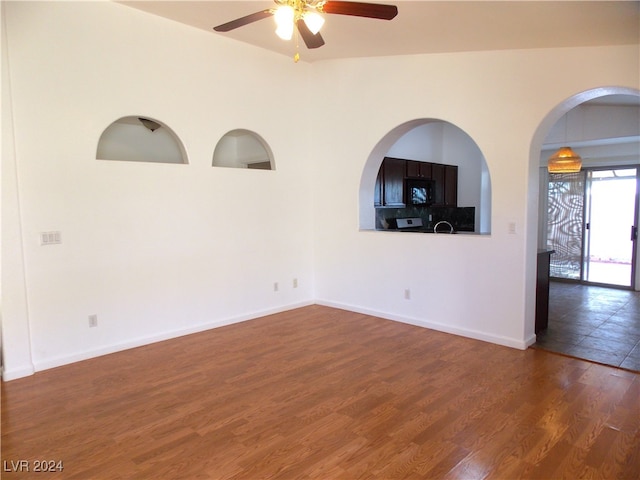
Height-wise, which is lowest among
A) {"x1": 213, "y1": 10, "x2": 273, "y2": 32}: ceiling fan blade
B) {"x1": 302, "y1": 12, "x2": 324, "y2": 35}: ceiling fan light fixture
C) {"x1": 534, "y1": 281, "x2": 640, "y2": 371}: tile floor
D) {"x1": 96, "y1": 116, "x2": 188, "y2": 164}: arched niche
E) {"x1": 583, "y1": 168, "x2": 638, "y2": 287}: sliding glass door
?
{"x1": 534, "y1": 281, "x2": 640, "y2": 371}: tile floor

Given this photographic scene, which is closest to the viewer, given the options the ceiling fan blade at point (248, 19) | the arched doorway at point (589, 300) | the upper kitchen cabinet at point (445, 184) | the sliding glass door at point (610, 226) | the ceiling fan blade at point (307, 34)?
the ceiling fan blade at point (248, 19)

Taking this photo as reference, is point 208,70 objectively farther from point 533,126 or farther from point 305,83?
point 533,126

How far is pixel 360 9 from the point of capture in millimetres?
2486

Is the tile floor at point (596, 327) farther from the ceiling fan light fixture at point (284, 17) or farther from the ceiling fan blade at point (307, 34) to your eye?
the ceiling fan light fixture at point (284, 17)

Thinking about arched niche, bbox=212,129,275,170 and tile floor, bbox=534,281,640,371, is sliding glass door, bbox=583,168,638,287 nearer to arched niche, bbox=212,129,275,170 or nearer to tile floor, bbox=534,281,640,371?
tile floor, bbox=534,281,640,371

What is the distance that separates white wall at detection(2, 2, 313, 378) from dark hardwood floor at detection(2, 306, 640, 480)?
18.8 inches

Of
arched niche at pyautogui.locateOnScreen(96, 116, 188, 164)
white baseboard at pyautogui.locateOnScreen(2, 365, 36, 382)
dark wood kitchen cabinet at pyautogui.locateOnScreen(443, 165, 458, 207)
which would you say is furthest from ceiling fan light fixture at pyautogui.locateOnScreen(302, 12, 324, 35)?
dark wood kitchen cabinet at pyautogui.locateOnScreen(443, 165, 458, 207)

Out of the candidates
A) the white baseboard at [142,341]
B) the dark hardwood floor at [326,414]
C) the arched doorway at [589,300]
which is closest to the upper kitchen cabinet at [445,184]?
the arched doorway at [589,300]

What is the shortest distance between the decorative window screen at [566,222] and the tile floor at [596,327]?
89 cm

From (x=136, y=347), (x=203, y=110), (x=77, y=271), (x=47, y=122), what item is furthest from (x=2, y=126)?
(x=136, y=347)

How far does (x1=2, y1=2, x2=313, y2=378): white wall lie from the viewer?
3.38m

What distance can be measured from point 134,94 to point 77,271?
1775 mm

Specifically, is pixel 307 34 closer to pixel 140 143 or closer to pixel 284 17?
pixel 284 17

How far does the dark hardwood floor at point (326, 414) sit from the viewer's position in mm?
2219
